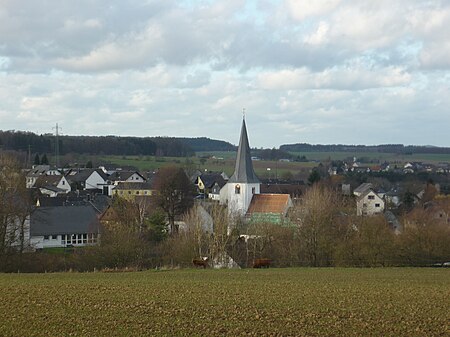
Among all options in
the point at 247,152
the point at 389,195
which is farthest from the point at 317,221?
the point at 389,195

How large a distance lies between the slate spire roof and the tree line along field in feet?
136

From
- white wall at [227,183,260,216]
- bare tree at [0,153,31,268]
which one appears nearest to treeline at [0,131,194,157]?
white wall at [227,183,260,216]

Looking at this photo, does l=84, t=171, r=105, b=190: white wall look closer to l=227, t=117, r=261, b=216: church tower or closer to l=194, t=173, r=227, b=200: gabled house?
l=194, t=173, r=227, b=200: gabled house

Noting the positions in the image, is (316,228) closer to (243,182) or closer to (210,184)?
(243,182)

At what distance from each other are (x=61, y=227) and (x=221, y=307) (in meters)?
44.8

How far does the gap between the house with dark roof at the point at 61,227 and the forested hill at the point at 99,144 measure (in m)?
97.7

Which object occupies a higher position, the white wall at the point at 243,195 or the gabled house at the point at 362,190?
the white wall at the point at 243,195

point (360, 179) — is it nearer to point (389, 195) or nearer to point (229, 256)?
point (389, 195)

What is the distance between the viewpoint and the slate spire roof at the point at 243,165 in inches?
2832

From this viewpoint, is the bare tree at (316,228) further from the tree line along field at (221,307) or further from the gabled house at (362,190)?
the gabled house at (362,190)

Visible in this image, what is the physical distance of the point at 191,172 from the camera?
132m

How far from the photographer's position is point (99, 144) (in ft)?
598

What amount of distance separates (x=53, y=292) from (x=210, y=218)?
35.1 meters

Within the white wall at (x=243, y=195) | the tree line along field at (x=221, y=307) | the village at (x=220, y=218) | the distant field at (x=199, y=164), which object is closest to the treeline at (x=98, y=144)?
the distant field at (x=199, y=164)
